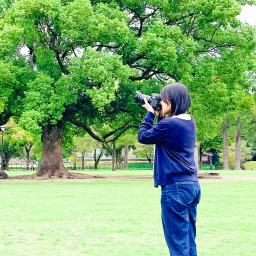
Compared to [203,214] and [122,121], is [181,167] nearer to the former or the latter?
[203,214]

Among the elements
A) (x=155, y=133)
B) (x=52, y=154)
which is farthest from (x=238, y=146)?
(x=155, y=133)

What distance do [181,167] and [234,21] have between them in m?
32.6

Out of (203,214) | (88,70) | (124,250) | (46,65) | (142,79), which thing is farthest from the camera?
(142,79)

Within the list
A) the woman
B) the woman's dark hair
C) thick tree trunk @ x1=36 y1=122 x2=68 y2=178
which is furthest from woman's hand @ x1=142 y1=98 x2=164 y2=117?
thick tree trunk @ x1=36 y1=122 x2=68 y2=178

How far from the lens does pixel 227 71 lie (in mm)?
37750

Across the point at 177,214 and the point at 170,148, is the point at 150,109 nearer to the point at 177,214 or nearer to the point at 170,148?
the point at 170,148

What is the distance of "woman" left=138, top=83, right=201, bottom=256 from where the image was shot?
6.20 meters

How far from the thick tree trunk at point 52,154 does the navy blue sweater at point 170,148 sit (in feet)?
101

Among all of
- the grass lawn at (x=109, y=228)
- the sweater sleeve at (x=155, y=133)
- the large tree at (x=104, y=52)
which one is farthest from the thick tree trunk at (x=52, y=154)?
the sweater sleeve at (x=155, y=133)

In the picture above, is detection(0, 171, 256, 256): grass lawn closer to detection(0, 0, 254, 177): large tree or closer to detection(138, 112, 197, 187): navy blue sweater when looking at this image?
detection(138, 112, 197, 187): navy blue sweater

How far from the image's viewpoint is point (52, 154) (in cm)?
3775

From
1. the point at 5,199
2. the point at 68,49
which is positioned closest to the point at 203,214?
the point at 5,199

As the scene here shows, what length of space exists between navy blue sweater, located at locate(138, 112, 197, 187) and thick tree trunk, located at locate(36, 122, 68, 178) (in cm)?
3088

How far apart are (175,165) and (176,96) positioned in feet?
2.22
